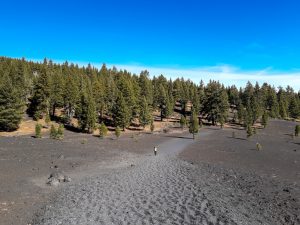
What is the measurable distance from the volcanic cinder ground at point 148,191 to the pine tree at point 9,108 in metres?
28.7

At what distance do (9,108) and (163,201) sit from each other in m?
55.9

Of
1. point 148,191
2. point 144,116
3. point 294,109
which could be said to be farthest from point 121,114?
point 294,109

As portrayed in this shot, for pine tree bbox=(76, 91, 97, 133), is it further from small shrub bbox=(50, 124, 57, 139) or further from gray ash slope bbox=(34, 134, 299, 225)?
gray ash slope bbox=(34, 134, 299, 225)

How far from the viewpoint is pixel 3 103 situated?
215ft

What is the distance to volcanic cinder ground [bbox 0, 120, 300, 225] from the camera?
1656 cm

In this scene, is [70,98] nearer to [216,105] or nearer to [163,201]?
[216,105]

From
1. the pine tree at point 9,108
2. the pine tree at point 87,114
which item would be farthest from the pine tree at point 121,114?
the pine tree at point 9,108

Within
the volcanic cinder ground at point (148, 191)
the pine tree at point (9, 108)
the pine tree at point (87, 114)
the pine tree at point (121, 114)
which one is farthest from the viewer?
the pine tree at point (121, 114)

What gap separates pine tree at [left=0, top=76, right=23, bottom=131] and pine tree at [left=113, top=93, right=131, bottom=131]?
909 inches

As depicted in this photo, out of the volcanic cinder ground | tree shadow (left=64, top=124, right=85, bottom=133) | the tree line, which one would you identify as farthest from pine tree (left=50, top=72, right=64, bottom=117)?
the volcanic cinder ground

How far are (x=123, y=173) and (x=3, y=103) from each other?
158 feet

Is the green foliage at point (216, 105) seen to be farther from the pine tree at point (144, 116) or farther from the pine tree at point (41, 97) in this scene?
the pine tree at point (41, 97)

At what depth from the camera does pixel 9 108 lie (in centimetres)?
6506

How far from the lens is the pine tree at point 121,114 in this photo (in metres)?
77.3
